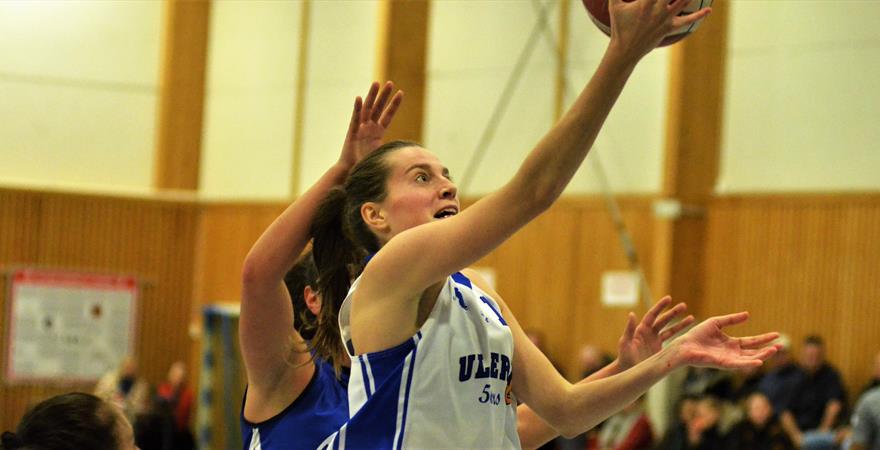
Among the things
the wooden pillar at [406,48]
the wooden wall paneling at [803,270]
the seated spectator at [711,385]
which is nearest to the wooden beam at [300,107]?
the wooden pillar at [406,48]

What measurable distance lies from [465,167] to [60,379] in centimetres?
570

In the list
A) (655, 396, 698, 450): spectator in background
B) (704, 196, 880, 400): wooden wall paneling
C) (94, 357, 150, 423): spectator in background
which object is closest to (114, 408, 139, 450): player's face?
(655, 396, 698, 450): spectator in background

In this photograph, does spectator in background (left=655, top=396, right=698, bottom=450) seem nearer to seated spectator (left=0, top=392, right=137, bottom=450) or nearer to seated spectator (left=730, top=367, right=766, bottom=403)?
seated spectator (left=730, top=367, right=766, bottom=403)

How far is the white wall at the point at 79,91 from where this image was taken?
15.6 m

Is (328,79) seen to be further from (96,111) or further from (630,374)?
(630,374)

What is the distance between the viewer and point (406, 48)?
46.8 feet

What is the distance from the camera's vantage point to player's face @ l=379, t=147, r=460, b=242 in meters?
2.64

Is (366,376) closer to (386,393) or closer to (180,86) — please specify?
(386,393)

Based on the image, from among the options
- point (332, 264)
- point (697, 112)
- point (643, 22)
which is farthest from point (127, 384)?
point (643, 22)

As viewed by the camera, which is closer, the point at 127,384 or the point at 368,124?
the point at 368,124

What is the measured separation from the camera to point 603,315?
13000 mm

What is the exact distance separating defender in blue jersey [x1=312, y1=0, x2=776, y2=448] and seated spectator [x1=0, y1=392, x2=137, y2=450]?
45 centimetres

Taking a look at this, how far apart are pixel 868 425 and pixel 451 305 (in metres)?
5.30

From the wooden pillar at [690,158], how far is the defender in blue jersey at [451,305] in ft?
31.9
